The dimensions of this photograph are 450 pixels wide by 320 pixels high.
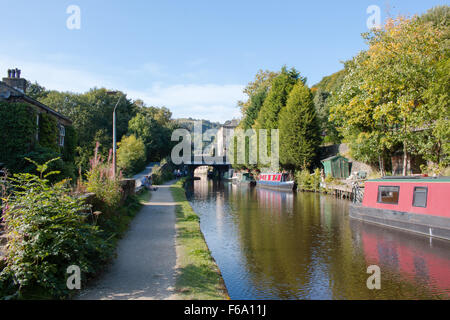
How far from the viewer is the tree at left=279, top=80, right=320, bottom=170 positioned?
1330 inches

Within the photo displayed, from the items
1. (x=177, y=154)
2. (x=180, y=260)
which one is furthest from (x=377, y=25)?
(x=177, y=154)

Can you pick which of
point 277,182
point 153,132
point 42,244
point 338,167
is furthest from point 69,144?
point 153,132

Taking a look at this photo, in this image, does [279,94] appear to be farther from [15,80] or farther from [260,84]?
[15,80]

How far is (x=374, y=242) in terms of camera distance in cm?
1224

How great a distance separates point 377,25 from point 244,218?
52.0 ft

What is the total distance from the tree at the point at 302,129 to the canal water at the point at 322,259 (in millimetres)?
17645

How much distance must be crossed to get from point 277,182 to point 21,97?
25.6 metres

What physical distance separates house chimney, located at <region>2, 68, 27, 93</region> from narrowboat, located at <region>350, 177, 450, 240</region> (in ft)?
70.2

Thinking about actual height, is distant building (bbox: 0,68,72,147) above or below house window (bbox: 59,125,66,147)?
above

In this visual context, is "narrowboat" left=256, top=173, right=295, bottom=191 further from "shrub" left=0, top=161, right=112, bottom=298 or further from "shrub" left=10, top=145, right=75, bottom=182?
"shrub" left=0, top=161, right=112, bottom=298

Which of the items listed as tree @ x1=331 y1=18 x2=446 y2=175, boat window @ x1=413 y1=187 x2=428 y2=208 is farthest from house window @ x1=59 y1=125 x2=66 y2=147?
boat window @ x1=413 y1=187 x2=428 y2=208

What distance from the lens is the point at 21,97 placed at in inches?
690

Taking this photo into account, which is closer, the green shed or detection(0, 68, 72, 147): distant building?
detection(0, 68, 72, 147): distant building
